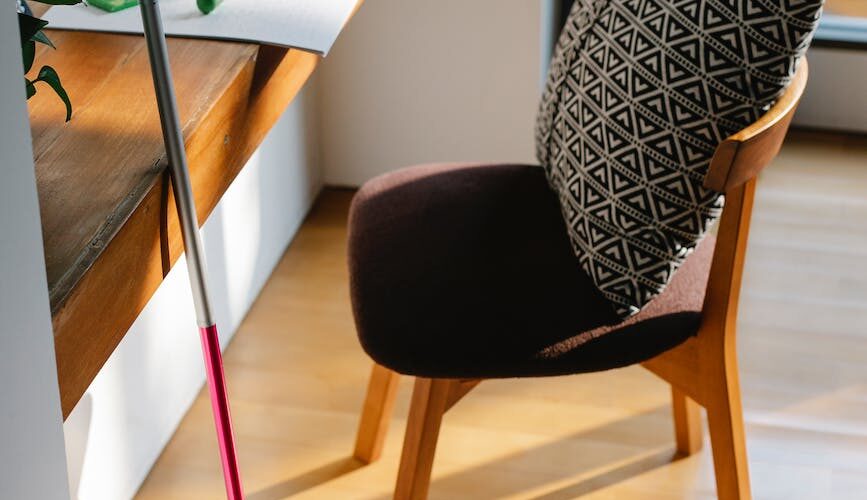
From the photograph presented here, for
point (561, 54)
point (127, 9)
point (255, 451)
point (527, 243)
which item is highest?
point (127, 9)

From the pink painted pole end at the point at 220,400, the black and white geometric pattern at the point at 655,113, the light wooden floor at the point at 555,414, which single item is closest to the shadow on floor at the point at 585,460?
the light wooden floor at the point at 555,414

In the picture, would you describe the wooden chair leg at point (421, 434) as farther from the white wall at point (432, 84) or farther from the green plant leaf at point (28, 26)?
the white wall at point (432, 84)

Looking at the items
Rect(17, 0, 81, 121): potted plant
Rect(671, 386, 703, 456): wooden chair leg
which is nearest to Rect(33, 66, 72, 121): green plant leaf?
Rect(17, 0, 81, 121): potted plant

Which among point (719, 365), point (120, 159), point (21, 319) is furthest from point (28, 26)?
point (719, 365)

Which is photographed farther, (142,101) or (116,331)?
(142,101)

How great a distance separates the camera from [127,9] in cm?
127

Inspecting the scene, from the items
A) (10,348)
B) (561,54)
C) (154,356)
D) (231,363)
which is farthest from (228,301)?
(10,348)

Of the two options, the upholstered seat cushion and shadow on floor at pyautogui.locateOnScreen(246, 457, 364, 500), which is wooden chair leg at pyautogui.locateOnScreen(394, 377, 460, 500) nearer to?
the upholstered seat cushion

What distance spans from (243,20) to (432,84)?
3.55 feet

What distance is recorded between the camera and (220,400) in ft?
3.19

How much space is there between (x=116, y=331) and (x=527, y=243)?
0.64 meters

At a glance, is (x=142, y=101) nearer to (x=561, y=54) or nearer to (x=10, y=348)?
(x=10, y=348)

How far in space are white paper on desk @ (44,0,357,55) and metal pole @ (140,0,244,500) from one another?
0.33 m

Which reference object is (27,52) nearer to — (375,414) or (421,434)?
(421,434)
